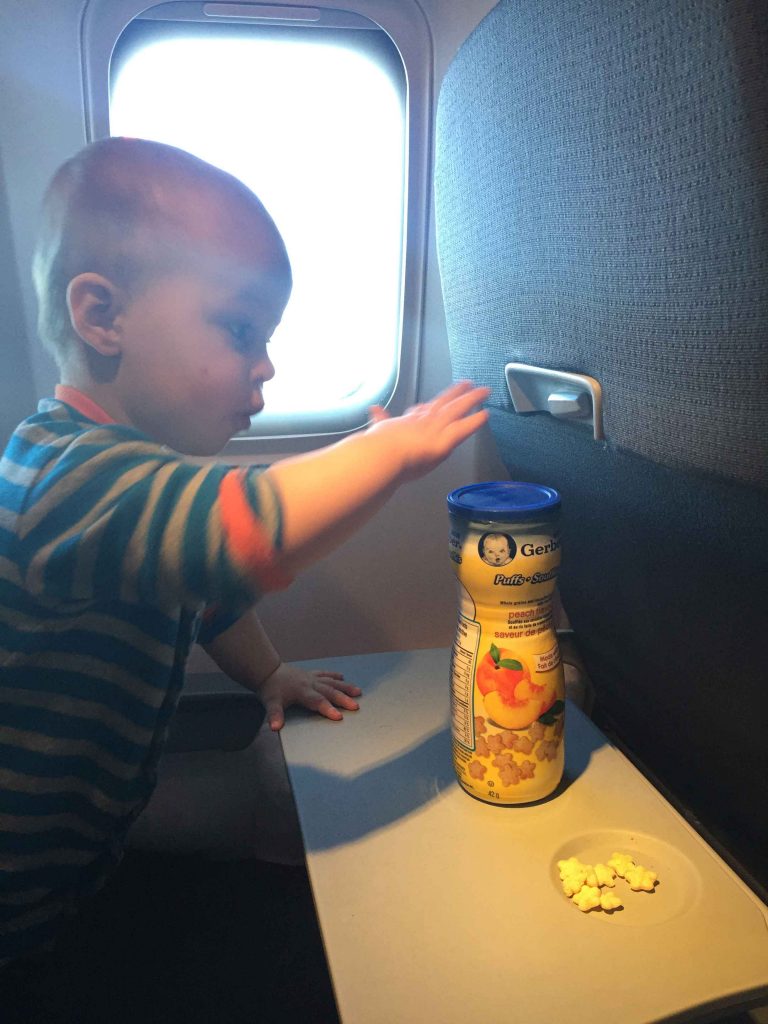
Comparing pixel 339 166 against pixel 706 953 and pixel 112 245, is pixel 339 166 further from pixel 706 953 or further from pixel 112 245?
pixel 706 953

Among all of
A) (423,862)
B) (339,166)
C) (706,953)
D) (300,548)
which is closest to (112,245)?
(300,548)

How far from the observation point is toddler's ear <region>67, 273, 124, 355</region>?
73 cm

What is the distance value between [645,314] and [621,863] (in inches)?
18.1

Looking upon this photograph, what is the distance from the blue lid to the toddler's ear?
0.35m

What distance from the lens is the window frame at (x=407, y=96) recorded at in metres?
0.97

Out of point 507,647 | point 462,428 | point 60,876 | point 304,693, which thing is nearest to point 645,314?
point 462,428

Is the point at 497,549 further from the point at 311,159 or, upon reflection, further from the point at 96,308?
the point at 311,159

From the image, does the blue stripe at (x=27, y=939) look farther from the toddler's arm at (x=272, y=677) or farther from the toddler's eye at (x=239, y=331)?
the toddler's eye at (x=239, y=331)

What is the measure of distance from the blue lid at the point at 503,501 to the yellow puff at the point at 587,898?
31 centimetres

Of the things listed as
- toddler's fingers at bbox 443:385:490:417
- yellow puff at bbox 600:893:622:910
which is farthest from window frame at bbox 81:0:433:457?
yellow puff at bbox 600:893:622:910

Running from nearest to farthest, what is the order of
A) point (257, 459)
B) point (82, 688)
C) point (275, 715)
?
1. point (82, 688)
2. point (275, 715)
3. point (257, 459)

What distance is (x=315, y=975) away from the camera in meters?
0.91

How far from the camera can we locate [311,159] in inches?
41.9

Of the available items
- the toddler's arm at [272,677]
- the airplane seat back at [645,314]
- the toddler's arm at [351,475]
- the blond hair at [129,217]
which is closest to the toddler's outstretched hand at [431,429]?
the toddler's arm at [351,475]
